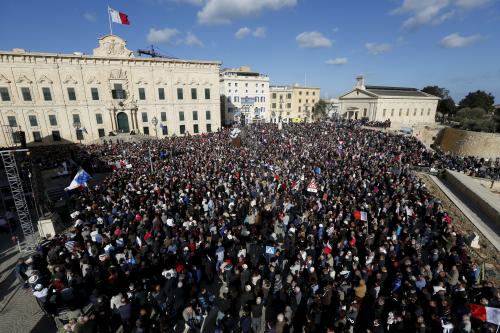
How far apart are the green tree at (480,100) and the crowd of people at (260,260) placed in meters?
60.5

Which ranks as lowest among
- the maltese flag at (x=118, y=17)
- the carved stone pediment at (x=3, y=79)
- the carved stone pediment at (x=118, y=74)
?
the carved stone pediment at (x=3, y=79)

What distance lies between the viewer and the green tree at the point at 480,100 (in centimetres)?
5729

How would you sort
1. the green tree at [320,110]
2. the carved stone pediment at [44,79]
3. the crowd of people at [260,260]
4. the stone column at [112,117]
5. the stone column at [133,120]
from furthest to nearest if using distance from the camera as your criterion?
1. the green tree at [320,110]
2. the stone column at [133,120]
3. the stone column at [112,117]
4. the carved stone pediment at [44,79]
5. the crowd of people at [260,260]

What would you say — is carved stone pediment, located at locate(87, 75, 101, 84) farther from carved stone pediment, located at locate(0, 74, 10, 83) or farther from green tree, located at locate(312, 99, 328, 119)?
green tree, located at locate(312, 99, 328, 119)

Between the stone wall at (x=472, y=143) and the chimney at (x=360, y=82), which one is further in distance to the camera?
the chimney at (x=360, y=82)

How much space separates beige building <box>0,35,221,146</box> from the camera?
100ft

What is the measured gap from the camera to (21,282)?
28.5ft

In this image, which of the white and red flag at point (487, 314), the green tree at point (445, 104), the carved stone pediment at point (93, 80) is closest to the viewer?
the white and red flag at point (487, 314)

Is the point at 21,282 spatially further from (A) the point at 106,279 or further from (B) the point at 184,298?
(B) the point at 184,298

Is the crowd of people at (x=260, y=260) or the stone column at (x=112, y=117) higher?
the stone column at (x=112, y=117)

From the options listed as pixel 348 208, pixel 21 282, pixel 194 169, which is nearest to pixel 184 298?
pixel 21 282

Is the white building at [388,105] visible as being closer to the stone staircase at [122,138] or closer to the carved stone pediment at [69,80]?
the stone staircase at [122,138]

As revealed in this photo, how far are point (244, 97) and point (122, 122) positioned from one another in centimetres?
3183

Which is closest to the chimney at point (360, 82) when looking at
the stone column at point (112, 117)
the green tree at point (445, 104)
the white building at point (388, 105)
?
the white building at point (388, 105)
